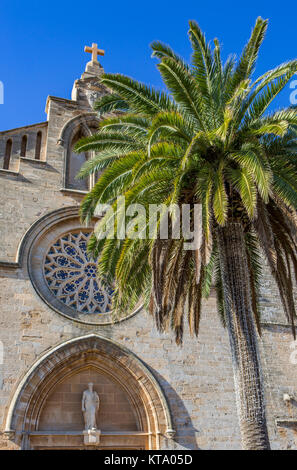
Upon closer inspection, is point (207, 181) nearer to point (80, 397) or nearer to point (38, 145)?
point (80, 397)

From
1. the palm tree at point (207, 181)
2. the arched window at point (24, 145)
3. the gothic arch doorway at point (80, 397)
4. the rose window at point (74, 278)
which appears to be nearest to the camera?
the palm tree at point (207, 181)

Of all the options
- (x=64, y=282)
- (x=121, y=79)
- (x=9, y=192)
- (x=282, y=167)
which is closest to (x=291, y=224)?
(x=282, y=167)

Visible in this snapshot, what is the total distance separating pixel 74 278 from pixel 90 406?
3483mm

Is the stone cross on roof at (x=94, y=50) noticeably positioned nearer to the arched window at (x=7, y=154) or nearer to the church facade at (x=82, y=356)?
the church facade at (x=82, y=356)

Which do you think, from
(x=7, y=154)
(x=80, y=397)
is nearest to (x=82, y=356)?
(x=80, y=397)

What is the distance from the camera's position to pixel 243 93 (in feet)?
29.3

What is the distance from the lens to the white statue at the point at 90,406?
485 inches

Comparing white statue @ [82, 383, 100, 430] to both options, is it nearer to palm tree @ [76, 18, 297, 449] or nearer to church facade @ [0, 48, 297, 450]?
church facade @ [0, 48, 297, 450]

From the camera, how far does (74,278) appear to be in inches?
560

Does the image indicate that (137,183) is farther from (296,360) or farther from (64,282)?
(296,360)

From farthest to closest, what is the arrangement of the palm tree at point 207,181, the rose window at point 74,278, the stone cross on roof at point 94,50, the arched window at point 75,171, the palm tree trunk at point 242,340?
the stone cross on roof at point 94,50
the arched window at point 75,171
the rose window at point 74,278
the palm tree at point 207,181
the palm tree trunk at point 242,340

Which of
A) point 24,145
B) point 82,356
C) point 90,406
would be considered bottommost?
point 90,406

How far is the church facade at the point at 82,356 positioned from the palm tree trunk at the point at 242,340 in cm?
493

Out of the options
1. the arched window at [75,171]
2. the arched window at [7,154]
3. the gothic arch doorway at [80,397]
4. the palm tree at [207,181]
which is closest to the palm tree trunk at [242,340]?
the palm tree at [207,181]
